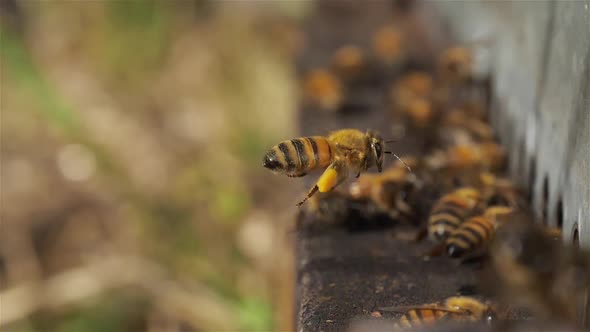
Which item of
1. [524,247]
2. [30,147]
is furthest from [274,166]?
[30,147]

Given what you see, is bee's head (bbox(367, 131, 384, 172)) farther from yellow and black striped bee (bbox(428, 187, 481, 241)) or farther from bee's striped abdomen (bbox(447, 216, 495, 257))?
bee's striped abdomen (bbox(447, 216, 495, 257))

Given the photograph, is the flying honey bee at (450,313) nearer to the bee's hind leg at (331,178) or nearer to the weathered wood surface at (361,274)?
the weathered wood surface at (361,274)

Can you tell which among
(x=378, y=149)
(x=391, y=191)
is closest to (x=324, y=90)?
(x=391, y=191)

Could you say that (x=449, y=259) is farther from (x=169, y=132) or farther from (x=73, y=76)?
(x=73, y=76)

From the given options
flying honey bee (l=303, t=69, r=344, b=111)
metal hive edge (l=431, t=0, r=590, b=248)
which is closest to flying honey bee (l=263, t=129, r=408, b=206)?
metal hive edge (l=431, t=0, r=590, b=248)

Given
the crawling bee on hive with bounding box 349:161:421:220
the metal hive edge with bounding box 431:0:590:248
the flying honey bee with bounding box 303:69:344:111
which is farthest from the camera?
the flying honey bee with bounding box 303:69:344:111

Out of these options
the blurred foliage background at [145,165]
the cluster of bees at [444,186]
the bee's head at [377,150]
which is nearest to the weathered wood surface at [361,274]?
the cluster of bees at [444,186]
